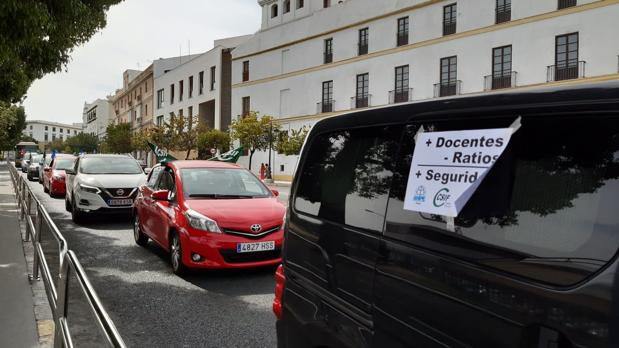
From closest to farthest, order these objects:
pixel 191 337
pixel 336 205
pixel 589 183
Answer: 1. pixel 589 183
2. pixel 336 205
3. pixel 191 337

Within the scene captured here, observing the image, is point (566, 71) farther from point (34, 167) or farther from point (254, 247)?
point (34, 167)

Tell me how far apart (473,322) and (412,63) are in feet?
111

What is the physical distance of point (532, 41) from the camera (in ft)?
91.0

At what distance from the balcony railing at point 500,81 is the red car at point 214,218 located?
80.0 feet

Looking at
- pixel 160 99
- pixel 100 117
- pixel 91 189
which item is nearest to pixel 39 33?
pixel 91 189

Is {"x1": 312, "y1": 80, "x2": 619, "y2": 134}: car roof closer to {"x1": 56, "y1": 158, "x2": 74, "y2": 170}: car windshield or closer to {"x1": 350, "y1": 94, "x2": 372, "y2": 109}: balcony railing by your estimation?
{"x1": 56, "y1": 158, "x2": 74, "y2": 170}: car windshield

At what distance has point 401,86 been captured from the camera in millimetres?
34750

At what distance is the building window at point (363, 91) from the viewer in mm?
37062

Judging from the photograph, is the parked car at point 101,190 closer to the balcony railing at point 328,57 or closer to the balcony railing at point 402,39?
the balcony railing at point 402,39

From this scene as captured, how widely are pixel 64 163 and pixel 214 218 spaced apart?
1560 cm

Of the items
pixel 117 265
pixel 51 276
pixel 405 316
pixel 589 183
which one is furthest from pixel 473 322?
pixel 117 265

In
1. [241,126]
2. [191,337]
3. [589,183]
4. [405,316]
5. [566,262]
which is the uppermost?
[241,126]

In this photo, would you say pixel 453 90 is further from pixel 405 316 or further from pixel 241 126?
pixel 405 316

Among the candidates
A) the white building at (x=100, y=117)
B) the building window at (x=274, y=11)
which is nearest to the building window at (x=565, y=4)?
the building window at (x=274, y=11)
